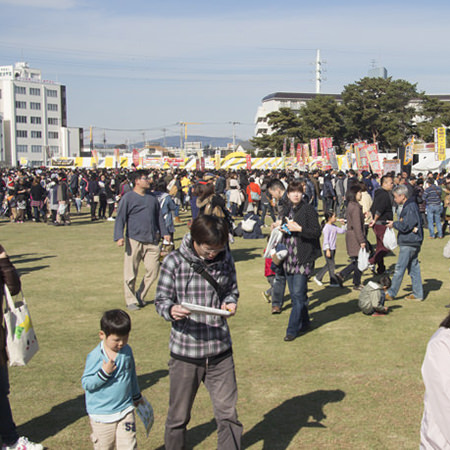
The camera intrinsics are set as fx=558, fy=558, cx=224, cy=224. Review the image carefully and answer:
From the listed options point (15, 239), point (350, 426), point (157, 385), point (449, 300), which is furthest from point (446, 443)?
point (15, 239)

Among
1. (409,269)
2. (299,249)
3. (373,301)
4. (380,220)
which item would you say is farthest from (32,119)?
(299,249)

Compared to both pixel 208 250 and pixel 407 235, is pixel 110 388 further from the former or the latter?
pixel 407 235

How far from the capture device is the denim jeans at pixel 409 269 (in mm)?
8406

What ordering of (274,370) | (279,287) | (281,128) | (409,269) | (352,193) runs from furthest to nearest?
(281,128) < (352,193) < (409,269) < (279,287) < (274,370)

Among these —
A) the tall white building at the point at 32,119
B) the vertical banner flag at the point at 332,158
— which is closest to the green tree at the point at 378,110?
the vertical banner flag at the point at 332,158

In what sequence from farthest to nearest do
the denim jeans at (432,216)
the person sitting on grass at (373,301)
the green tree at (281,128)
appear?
the green tree at (281,128) → the denim jeans at (432,216) → the person sitting on grass at (373,301)

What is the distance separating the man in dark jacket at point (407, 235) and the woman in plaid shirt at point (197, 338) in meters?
5.29

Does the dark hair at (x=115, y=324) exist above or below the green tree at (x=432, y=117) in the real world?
below

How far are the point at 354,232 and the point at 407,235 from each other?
3.40ft

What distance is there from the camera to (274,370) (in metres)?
5.80

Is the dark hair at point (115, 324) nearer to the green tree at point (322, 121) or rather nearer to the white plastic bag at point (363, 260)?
the white plastic bag at point (363, 260)

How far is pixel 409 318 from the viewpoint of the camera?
770cm

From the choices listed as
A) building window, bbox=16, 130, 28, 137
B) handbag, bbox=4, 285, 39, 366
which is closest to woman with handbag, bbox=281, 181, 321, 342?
handbag, bbox=4, 285, 39, 366

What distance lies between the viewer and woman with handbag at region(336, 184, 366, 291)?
356 inches
